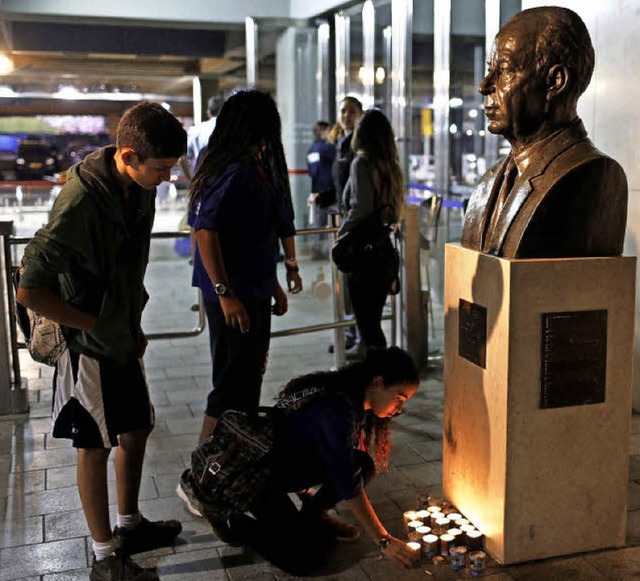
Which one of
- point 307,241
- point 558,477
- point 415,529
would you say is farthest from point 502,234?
point 307,241

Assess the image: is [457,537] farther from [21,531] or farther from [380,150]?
[380,150]

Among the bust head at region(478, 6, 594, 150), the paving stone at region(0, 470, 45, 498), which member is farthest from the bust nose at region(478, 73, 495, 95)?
the paving stone at region(0, 470, 45, 498)

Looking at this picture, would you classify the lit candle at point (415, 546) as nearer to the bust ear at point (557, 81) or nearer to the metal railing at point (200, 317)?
the bust ear at point (557, 81)

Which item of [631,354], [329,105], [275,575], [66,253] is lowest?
[275,575]

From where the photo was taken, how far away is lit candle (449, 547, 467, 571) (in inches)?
120

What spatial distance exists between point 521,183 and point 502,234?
0.63 feet

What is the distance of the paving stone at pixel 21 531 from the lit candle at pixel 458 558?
1612mm

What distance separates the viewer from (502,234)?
9.89ft

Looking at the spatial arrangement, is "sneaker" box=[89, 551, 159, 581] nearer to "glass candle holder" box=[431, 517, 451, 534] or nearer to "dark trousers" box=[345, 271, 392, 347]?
"glass candle holder" box=[431, 517, 451, 534]

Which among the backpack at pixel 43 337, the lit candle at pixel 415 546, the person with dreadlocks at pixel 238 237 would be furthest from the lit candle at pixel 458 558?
the backpack at pixel 43 337

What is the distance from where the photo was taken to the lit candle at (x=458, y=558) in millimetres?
3051

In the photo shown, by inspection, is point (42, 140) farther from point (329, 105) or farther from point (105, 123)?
point (329, 105)

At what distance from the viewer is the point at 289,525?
10.3 ft

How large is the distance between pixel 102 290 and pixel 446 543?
1.56 meters
